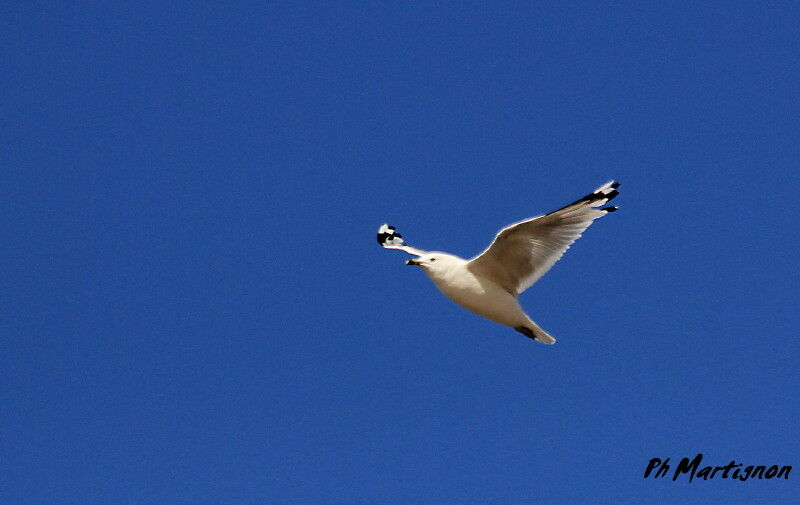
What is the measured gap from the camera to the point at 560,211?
11484mm

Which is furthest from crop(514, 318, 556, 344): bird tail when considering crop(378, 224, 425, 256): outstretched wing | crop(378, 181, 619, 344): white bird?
crop(378, 224, 425, 256): outstretched wing

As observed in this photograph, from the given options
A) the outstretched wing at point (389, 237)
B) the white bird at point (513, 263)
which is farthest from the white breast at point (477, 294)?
the outstretched wing at point (389, 237)

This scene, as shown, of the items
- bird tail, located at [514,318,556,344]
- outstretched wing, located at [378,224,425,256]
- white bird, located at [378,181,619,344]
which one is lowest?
bird tail, located at [514,318,556,344]

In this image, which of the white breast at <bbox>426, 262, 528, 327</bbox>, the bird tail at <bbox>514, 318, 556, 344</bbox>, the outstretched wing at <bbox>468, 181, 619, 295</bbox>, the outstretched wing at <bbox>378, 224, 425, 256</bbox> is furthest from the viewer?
the outstretched wing at <bbox>378, 224, 425, 256</bbox>

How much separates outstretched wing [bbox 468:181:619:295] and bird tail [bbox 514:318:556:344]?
32 cm

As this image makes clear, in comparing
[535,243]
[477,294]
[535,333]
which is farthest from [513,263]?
[535,333]

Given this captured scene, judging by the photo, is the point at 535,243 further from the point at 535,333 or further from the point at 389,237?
the point at 389,237

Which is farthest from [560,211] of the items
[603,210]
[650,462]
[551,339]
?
[650,462]

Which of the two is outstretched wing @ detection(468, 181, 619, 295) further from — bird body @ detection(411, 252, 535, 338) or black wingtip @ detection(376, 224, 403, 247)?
black wingtip @ detection(376, 224, 403, 247)

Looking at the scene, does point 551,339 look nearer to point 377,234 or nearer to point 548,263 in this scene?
point 548,263

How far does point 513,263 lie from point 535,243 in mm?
274

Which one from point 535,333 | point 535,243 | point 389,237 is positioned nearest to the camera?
point 535,243

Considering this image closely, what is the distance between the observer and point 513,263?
1182cm

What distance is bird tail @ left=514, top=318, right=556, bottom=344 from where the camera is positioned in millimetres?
12016
